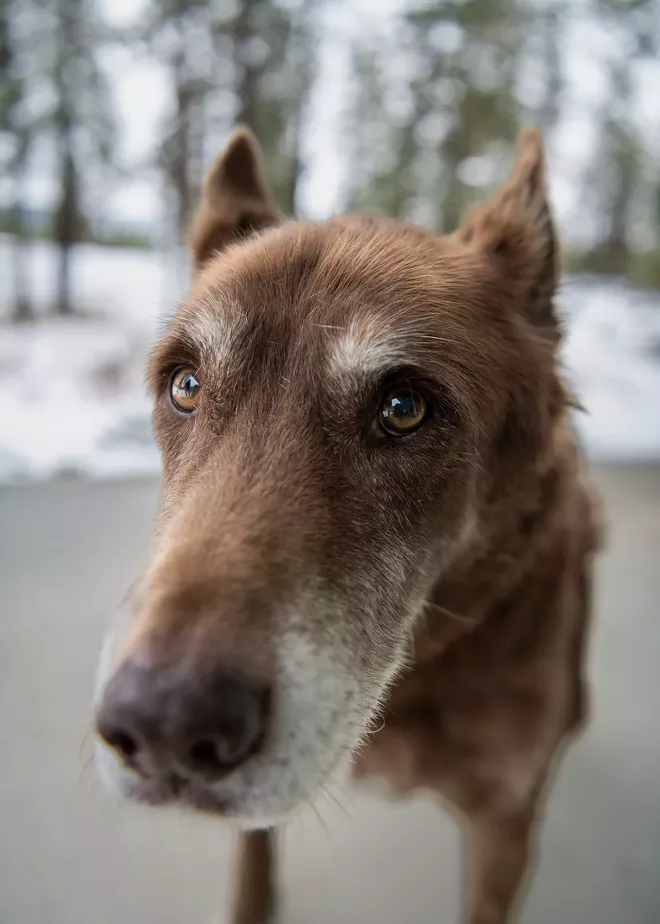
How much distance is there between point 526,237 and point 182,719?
1.14m

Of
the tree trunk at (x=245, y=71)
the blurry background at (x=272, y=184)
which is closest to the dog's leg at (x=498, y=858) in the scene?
the blurry background at (x=272, y=184)

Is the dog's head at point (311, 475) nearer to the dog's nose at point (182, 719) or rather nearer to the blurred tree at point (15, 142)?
the dog's nose at point (182, 719)

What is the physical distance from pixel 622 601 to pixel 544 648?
1.68 meters

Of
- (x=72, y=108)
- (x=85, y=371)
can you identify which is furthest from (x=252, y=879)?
(x=72, y=108)

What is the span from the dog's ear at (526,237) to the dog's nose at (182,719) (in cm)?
98

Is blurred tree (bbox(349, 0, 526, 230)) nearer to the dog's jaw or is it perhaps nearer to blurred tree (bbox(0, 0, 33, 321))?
blurred tree (bbox(0, 0, 33, 321))

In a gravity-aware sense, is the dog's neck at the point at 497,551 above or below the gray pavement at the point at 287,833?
above

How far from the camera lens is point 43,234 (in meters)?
3.31

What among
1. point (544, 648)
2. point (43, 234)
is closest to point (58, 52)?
point (43, 234)

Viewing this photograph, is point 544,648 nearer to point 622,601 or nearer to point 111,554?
point 622,601

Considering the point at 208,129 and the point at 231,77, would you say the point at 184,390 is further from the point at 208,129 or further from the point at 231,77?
the point at 231,77

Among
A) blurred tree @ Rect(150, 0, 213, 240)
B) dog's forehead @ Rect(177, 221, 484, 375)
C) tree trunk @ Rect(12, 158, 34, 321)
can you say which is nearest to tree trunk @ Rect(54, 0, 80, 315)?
tree trunk @ Rect(12, 158, 34, 321)

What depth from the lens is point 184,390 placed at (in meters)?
1.15

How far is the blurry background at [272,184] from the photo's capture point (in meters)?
2.43
